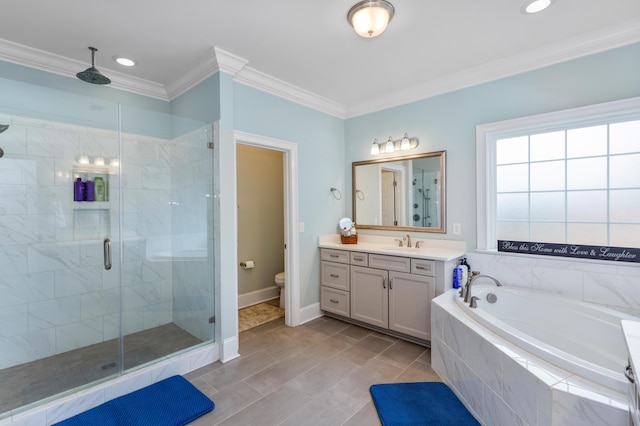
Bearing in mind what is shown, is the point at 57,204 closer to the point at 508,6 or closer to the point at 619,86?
the point at 508,6

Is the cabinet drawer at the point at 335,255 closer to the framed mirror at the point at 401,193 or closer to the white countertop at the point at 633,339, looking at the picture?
the framed mirror at the point at 401,193

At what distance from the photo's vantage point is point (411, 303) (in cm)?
287

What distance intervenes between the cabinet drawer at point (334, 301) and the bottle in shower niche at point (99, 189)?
8.09 ft

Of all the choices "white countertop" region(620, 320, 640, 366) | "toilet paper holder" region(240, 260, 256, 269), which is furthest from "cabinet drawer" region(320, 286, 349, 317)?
"white countertop" region(620, 320, 640, 366)

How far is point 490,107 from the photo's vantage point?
284cm

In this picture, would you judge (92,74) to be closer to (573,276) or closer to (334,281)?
(334,281)

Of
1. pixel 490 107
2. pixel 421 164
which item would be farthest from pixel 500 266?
pixel 490 107

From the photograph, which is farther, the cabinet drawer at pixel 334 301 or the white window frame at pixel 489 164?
the cabinet drawer at pixel 334 301

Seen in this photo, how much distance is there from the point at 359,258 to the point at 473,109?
190cm

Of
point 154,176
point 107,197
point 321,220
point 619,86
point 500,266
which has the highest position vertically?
point 619,86

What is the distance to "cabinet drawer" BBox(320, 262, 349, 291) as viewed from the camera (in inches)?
134

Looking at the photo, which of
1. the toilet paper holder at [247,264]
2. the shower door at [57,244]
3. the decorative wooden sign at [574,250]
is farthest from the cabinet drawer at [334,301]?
the shower door at [57,244]

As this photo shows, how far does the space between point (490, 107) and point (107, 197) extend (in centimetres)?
374

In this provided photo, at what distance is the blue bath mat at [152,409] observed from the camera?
183 centimetres
